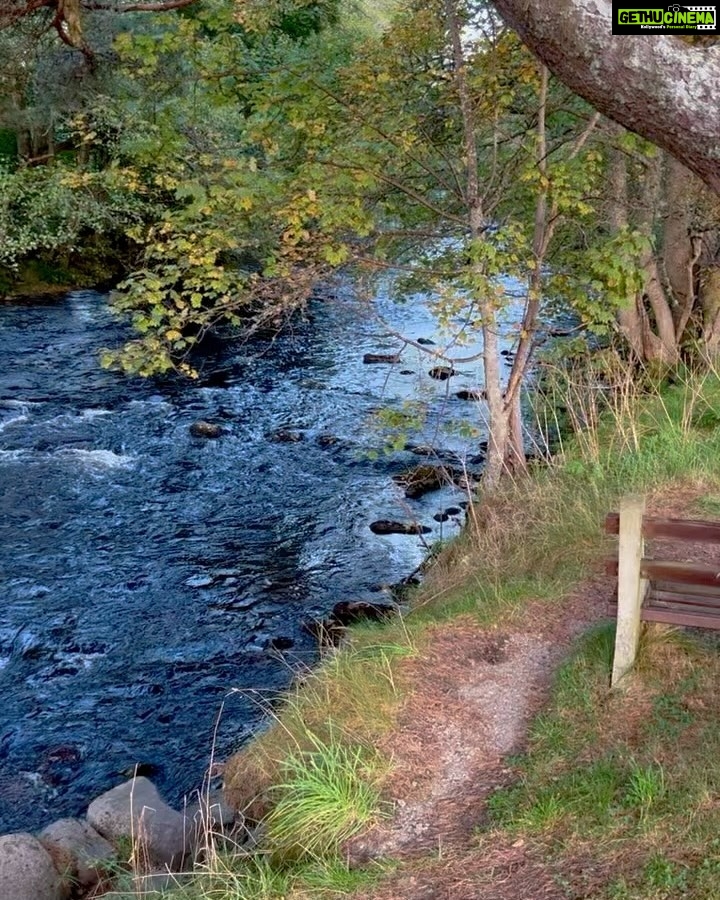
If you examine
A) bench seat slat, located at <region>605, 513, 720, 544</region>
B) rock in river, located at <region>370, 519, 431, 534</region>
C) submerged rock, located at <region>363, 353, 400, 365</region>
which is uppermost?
bench seat slat, located at <region>605, 513, 720, 544</region>

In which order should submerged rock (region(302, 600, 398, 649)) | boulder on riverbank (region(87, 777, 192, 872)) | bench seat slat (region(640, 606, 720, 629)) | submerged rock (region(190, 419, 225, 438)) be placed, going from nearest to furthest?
bench seat slat (region(640, 606, 720, 629)), boulder on riverbank (region(87, 777, 192, 872)), submerged rock (region(302, 600, 398, 649)), submerged rock (region(190, 419, 225, 438))

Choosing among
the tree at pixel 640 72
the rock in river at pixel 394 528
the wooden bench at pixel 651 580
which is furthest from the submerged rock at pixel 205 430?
the tree at pixel 640 72

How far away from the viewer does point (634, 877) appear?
342 centimetres

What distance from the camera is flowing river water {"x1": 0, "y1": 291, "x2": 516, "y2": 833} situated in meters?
7.30

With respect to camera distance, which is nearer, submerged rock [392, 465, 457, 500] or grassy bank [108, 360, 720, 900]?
grassy bank [108, 360, 720, 900]

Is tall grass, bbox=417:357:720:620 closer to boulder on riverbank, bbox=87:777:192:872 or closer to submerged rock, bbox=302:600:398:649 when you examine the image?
submerged rock, bbox=302:600:398:649

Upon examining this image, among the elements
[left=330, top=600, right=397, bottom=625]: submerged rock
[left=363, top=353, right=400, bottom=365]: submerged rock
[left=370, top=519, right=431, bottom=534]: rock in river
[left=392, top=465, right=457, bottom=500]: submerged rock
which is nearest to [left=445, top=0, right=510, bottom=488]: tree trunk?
[left=330, top=600, right=397, bottom=625]: submerged rock

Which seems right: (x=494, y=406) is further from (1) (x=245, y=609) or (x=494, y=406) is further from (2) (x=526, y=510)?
(1) (x=245, y=609)

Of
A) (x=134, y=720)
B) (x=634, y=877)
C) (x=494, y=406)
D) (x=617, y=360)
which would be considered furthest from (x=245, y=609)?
(x=634, y=877)

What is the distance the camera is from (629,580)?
4.56 meters

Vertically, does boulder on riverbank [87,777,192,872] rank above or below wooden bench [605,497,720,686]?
below

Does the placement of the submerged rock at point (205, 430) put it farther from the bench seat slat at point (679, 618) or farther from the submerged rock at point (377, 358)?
the bench seat slat at point (679, 618)

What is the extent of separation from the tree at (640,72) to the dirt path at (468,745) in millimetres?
2658

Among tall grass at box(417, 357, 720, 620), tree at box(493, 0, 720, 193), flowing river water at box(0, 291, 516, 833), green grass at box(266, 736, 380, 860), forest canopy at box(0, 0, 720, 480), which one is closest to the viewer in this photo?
tree at box(493, 0, 720, 193)
